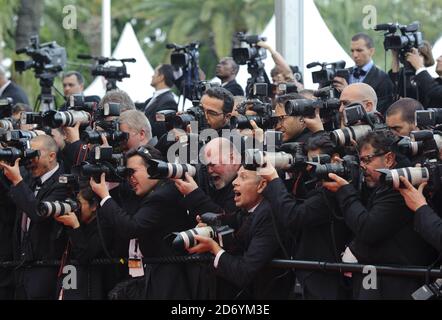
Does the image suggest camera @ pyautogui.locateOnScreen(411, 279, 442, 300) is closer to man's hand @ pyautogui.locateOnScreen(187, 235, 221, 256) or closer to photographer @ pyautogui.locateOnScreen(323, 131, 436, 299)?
photographer @ pyautogui.locateOnScreen(323, 131, 436, 299)

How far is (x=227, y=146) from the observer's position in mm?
8352

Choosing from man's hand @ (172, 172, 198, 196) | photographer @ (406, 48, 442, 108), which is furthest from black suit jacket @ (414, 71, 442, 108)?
man's hand @ (172, 172, 198, 196)

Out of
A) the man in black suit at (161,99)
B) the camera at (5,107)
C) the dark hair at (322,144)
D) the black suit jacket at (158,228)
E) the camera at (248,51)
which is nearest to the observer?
the dark hair at (322,144)

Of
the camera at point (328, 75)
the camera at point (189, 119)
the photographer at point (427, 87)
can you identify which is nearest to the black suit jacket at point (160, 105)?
the camera at point (328, 75)

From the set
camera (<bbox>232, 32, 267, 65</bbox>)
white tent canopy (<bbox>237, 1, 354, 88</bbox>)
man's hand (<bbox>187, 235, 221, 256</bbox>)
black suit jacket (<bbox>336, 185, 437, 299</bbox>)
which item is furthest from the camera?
white tent canopy (<bbox>237, 1, 354, 88</bbox>)

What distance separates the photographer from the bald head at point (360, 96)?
883cm

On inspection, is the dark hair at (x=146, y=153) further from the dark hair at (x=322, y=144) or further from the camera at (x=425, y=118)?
the camera at (x=425, y=118)

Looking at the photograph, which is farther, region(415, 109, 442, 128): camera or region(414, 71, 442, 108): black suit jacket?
region(414, 71, 442, 108): black suit jacket

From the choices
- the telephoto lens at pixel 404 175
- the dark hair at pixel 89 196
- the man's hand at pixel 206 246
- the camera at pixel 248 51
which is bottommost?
the man's hand at pixel 206 246

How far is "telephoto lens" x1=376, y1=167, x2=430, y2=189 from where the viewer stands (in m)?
7.16

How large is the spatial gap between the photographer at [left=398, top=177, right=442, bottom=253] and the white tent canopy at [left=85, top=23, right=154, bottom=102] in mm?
8116
